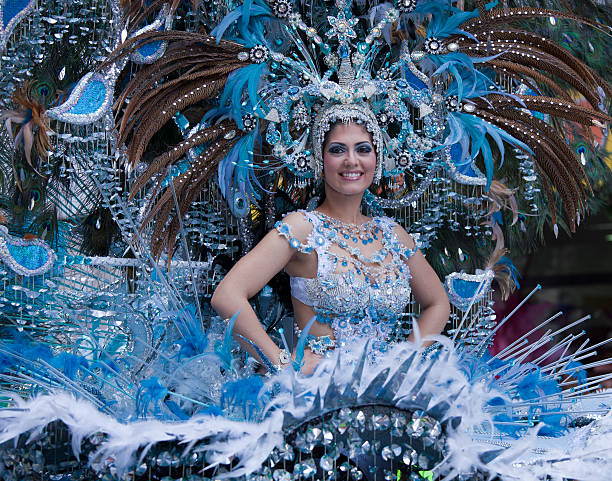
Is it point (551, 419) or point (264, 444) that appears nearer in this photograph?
point (264, 444)

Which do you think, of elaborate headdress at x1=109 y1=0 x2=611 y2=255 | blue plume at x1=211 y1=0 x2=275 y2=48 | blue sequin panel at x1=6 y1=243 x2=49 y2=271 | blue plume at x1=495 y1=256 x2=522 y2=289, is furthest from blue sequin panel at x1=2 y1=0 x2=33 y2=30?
blue plume at x1=495 y1=256 x2=522 y2=289

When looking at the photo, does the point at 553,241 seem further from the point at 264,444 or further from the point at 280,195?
the point at 264,444

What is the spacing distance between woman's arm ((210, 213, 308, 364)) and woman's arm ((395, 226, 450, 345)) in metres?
0.43

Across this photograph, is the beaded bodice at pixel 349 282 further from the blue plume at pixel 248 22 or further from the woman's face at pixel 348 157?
the blue plume at pixel 248 22

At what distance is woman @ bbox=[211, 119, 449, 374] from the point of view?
2.29 metres

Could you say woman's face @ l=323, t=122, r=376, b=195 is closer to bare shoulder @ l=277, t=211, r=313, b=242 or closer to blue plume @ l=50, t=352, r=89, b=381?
bare shoulder @ l=277, t=211, r=313, b=242

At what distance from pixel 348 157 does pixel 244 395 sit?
0.96m

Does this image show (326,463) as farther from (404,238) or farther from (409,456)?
(404,238)

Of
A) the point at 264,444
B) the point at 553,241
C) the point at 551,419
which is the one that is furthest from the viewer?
the point at 553,241

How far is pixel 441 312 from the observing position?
8.70 ft

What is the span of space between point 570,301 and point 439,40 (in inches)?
253

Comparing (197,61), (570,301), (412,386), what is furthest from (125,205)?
(570,301)

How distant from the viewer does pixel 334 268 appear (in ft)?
7.80

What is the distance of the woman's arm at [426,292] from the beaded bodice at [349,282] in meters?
0.14
